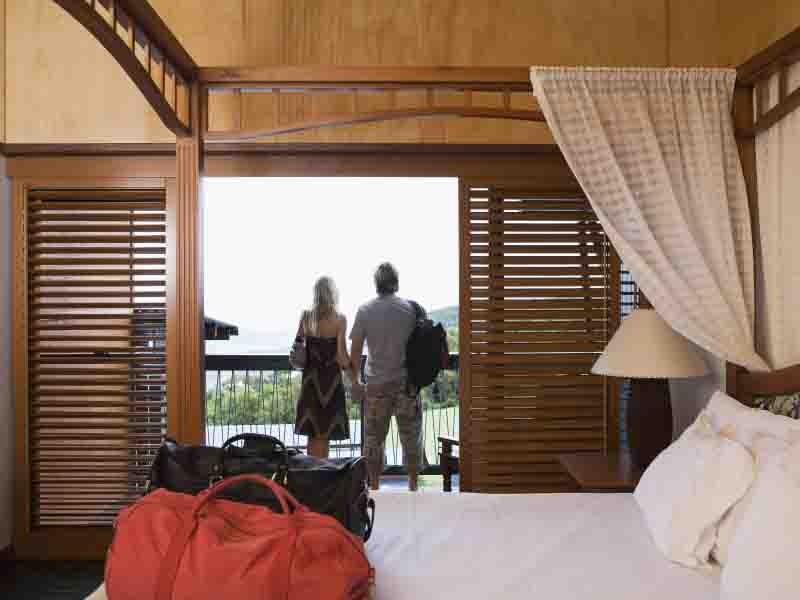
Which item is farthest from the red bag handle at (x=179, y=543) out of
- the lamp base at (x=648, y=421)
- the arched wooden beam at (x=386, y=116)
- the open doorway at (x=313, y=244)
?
the open doorway at (x=313, y=244)

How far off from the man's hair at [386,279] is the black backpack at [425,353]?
0.89ft

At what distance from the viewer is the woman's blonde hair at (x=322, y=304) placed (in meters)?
4.47

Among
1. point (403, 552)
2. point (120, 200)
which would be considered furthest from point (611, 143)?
point (120, 200)

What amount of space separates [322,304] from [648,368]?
219 centimetres

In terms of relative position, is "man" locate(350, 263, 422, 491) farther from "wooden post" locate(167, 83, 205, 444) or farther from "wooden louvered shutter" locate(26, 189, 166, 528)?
"wooden post" locate(167, 83, 205, 444)

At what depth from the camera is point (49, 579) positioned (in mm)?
3443

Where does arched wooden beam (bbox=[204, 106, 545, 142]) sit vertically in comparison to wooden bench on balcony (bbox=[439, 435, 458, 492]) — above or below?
above

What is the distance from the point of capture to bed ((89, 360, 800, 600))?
1797 millimetres

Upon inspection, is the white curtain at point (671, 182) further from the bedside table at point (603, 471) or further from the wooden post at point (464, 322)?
the wooden post at point (464, 322)

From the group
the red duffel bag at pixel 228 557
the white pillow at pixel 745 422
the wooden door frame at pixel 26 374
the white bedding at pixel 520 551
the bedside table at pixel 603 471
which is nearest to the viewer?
the red duffel bag at pixel 228 557

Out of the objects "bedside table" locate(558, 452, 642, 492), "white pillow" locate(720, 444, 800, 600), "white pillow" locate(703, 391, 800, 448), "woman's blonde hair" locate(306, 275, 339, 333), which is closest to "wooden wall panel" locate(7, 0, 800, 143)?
"woman's blonde hair" locate(306, 275, 339, 333)

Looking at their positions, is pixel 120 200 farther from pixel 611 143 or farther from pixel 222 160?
pixel 611 143

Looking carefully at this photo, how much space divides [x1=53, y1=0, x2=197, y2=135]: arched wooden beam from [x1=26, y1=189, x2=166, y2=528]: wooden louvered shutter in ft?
4.06

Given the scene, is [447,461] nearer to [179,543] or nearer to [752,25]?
[752,25]
